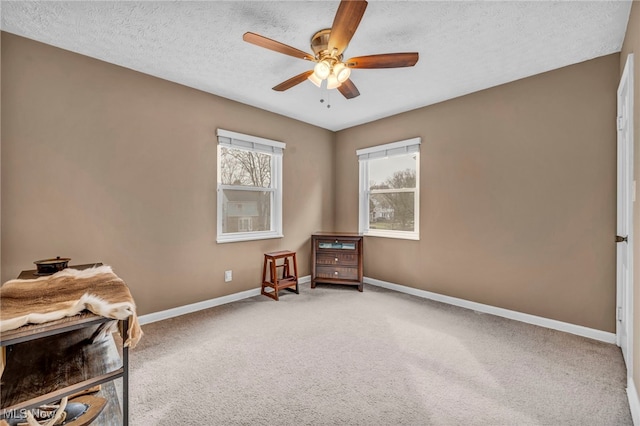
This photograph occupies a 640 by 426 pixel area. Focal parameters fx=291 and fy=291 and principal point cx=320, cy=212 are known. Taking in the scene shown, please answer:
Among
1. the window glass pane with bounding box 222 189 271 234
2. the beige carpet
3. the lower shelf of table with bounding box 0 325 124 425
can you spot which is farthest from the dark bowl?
the window glass pane with bounding box 222 189 271 234

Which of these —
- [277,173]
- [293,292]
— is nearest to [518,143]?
[277,173]

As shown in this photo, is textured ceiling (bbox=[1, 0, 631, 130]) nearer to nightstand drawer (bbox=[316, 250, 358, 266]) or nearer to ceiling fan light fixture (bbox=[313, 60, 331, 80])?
ceiling fan light fixture (bbox=[313, 60, 331, 80])

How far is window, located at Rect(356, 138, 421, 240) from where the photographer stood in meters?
4.04

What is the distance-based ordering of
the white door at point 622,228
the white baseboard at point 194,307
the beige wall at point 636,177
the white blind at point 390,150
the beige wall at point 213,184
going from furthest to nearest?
the white blind at point 390,150, the white baseboard at point 194,307, the beige wall at point 213,184, the white door at point 622,228, the beige wall at point 636,177

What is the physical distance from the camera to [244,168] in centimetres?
388

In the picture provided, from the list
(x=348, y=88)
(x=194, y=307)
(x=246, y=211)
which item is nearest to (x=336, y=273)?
(x=246, y=211)

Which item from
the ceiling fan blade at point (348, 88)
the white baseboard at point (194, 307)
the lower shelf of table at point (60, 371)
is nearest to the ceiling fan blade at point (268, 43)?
the ceiling fan blade at point (348, 88)

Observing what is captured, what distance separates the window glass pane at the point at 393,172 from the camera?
13.4 ft

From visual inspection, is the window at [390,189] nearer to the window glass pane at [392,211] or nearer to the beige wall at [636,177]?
the window glass pane at [392,211]

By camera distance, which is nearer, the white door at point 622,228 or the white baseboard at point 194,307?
the white door at point 622,228

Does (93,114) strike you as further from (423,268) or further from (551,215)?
(551,215)

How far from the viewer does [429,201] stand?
12.5 feet

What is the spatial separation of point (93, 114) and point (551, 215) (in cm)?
442

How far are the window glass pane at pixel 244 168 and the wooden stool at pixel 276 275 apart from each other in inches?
39.5
